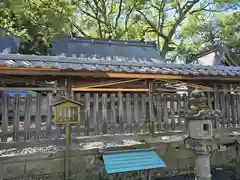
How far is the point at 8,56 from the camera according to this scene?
14.5 ft

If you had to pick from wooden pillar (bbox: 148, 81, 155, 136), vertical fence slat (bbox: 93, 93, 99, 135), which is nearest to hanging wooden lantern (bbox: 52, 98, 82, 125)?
vertical fence slat (bbox: 93, 93, 99, 135)

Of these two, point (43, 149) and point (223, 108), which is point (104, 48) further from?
point (43, 149)

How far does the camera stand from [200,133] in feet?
14.7

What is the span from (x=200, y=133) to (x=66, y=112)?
3.17 meters

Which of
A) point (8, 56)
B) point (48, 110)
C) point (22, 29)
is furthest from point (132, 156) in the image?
point (22, 29)

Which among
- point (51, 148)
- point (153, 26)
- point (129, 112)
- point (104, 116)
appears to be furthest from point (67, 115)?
point (153, 26)

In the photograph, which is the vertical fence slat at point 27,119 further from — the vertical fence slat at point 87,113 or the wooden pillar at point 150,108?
the wooden pillar at point 150,108

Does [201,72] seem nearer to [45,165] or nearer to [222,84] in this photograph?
[222,84]

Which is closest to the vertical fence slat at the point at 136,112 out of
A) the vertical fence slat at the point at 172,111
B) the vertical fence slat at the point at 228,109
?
the vertical fence slat at the point at 172,111

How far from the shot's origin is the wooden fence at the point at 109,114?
455cm

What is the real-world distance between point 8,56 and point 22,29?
312 inches

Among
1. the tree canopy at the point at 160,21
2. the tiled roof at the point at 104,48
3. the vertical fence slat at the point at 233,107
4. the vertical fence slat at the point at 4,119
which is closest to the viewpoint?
the vertical fence slat at the point at 4,119

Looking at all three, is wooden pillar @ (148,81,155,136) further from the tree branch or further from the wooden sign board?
the tree branch

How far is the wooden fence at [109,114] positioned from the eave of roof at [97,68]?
30.0 inches
